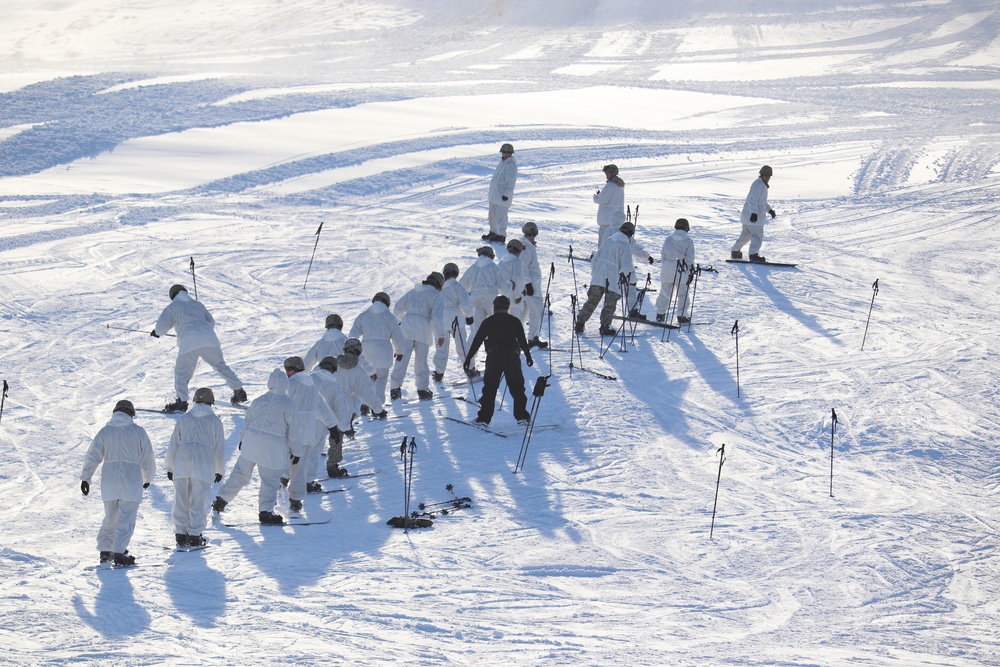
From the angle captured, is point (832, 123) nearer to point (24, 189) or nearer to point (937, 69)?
point (937, 69)

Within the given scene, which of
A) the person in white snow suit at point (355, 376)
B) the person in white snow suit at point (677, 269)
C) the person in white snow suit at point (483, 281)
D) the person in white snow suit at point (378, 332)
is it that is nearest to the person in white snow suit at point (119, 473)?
the person in white snow suit at point (355, 376)

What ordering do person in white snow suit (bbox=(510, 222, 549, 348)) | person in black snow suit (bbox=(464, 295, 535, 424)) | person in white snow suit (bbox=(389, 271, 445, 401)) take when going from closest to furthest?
person in black snow suit (bbox=(464, 295, 535, 424)) < person in white snow suit (bbox=(389, 271, 445, 401)) < person in white snow suit (bbox=(510, 222, 549, 348))

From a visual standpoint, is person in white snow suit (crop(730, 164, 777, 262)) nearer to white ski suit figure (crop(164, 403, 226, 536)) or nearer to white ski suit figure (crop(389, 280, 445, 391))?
white ski suit figure (crop(389, 280, 445, 391))

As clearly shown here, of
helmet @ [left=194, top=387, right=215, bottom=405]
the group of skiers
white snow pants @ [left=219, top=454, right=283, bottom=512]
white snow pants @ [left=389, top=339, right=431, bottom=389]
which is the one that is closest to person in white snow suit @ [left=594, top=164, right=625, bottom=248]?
the group of skiers

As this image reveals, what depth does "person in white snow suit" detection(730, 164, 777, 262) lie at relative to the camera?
1706cm

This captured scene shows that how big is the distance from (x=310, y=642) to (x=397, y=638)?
0.55m

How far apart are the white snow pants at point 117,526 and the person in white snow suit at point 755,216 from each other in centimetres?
1066

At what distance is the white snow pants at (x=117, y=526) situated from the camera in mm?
8977

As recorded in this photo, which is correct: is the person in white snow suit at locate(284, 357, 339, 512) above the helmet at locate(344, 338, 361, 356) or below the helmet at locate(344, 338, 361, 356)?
below

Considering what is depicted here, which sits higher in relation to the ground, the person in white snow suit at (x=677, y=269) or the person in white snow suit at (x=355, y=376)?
the person in white snow suit at (x=677, y=269)

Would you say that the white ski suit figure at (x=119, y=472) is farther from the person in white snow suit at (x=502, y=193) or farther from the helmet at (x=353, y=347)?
the person in white snow suit at (x=502, y=193)

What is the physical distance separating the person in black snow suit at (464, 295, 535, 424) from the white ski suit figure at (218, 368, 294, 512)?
2.37 m

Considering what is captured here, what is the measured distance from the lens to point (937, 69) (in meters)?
37.4

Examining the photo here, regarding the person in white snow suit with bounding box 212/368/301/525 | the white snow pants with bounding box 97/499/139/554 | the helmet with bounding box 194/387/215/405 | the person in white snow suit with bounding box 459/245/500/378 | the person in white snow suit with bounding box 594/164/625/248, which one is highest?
the person in white snow suit with bounding box 594/164/625/248
